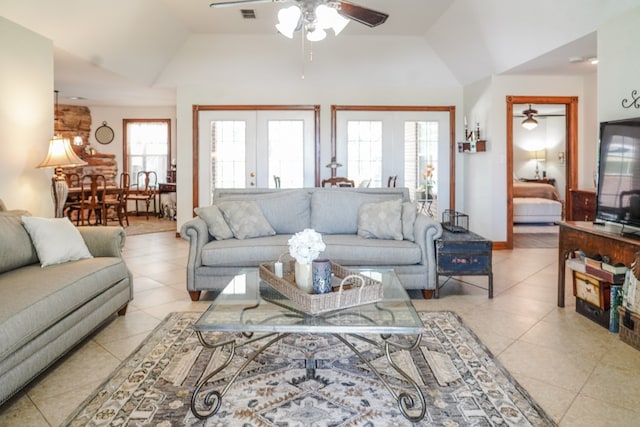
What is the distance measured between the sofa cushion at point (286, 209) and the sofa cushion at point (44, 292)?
144cm

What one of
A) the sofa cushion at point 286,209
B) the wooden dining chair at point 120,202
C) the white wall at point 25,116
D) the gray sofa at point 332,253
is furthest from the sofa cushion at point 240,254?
the wooden dining chair at point 120,202

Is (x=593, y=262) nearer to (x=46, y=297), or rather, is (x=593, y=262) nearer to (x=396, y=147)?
(x=46, y=297)

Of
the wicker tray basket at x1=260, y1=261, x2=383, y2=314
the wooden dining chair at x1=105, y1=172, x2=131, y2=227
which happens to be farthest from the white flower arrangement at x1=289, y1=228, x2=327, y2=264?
the wooden dining chair at x1=105, y1=172, x2=131, y2=227

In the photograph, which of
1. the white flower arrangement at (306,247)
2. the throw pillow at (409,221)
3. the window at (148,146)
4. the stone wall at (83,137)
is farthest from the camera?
the window at (148,146)

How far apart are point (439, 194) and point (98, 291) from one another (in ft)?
17.6

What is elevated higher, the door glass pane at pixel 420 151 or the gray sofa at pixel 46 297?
the door glass pane at pixel 420 151

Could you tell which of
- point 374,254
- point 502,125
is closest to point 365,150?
point 502,125

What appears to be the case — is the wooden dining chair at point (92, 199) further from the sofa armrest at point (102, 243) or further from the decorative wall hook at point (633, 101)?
the decorative wall hook at point (633, 101)

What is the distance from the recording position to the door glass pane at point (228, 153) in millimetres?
6617

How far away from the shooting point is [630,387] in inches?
80.7

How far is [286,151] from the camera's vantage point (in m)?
6.68

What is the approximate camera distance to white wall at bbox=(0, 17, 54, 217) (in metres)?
3.76

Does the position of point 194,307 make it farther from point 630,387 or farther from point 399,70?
point 399,70

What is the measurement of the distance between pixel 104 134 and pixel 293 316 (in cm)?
921
